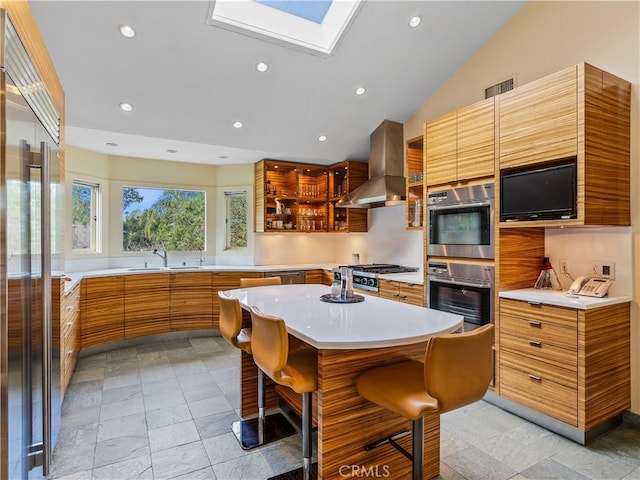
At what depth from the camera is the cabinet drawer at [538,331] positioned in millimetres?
2403

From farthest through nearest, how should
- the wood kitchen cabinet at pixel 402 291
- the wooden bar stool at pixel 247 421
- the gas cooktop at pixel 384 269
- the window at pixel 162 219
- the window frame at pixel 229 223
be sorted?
the window frame at pixel 229 223 < the window at pixel 162 219 < the gas cooktop at pixel 384 269 < the wood kitchen cabinet at pixel 402 291 < the wooden bar stool at pixel 247 421

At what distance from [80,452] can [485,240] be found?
3442mm

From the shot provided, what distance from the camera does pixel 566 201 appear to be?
2.51 meters

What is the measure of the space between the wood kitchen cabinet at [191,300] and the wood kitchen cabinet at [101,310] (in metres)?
0.63

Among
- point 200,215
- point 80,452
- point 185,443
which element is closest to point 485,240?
point 185,443

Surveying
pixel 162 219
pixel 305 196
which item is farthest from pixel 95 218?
pixel 305 196

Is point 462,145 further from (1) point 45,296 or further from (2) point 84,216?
(2) point 84,216

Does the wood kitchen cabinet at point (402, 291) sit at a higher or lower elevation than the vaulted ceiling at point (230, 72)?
lower

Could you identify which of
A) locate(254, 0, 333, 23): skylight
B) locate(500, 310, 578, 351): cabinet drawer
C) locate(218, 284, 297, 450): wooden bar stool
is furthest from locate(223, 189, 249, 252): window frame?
locate(500, 310, 578, 351): cabinet drawer

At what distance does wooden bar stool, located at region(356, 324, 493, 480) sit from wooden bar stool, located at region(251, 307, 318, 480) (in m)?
0.28

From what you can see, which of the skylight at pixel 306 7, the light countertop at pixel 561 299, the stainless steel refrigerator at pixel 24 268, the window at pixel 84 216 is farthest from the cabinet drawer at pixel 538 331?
the window at pixel 84 216

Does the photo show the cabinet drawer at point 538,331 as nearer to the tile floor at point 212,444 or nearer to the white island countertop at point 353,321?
the tile floor at point 212,444

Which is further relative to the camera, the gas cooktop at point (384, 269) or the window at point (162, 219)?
the window at point (162, 219)

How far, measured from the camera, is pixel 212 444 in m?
2.38
